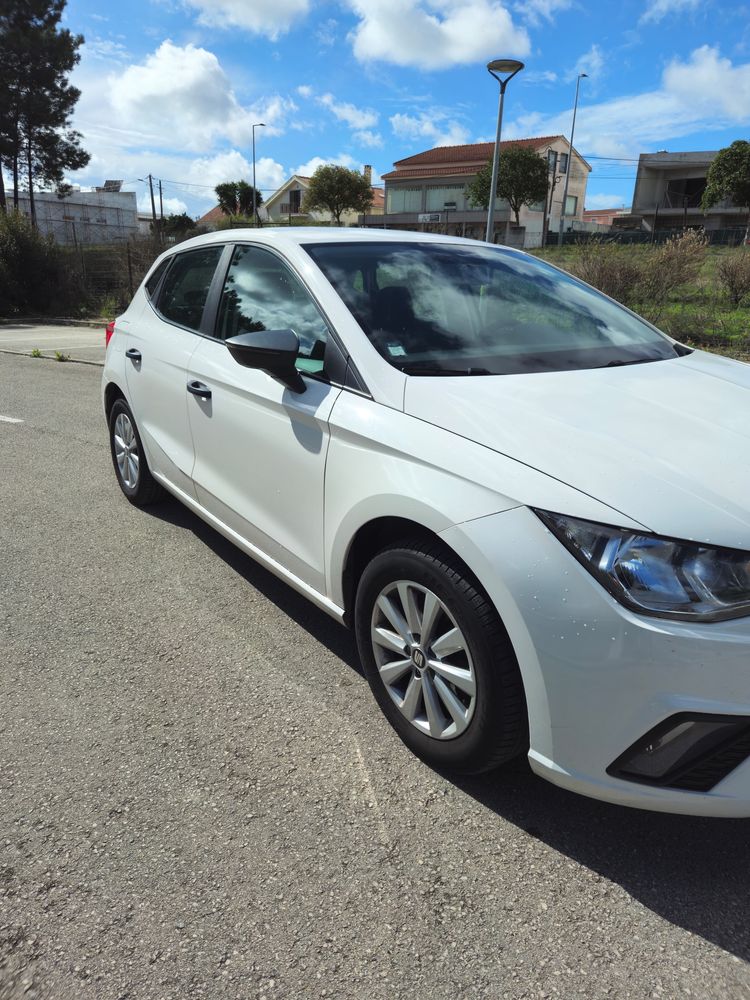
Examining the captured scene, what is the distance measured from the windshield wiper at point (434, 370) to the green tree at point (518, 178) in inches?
2045

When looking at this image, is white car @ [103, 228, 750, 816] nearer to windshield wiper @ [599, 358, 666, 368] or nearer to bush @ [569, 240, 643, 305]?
windshield wiper @ [599, 358, 666, 368]

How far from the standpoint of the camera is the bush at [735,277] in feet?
39.0

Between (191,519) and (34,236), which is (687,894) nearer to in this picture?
(191,519)

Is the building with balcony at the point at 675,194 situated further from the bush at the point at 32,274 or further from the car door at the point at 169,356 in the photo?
the car door at the point at 169,356

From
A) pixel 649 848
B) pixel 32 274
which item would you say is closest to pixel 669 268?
pixel 649 848

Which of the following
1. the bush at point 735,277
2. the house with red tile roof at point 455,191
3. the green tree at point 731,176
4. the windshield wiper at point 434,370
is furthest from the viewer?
the house with red tile roof at point 455,191

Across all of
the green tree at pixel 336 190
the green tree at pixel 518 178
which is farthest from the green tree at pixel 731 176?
the green tree at pixel 336 190

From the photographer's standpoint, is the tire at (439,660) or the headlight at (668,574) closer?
the headlight at (668,574)

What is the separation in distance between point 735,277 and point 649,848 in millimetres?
12114

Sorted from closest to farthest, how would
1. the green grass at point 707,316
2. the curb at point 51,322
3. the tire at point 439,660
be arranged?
1. the tire at point 439,660
2. the green grass at point 707,316
3. the curb at point 51,322

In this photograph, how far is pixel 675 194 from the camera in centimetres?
6216

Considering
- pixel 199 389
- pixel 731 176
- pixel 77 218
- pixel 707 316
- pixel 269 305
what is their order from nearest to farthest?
pixel 269 305 < pixel 199 389 < pixel 707 316 < pixel 77 218 < pixel 731 176

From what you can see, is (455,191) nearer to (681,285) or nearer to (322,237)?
(681,285)

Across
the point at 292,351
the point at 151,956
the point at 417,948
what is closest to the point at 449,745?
the point at 417,948
